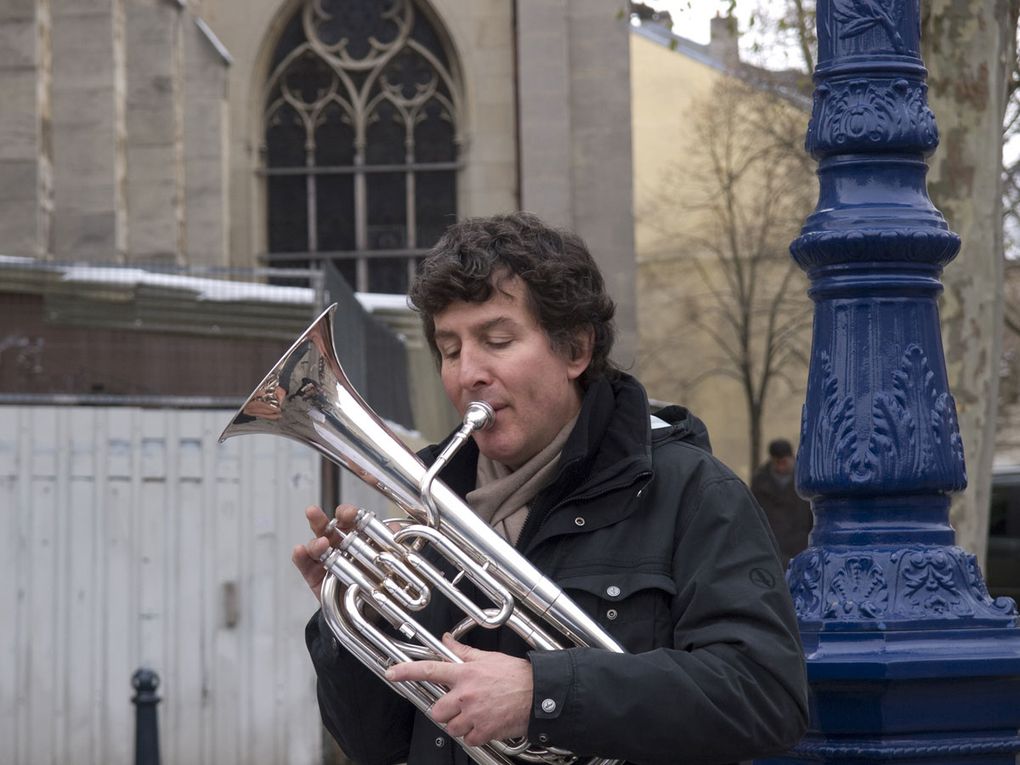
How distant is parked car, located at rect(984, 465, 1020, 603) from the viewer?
17.3 m

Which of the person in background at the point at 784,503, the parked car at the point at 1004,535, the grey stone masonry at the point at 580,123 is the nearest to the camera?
the person in background at the point at 784,503

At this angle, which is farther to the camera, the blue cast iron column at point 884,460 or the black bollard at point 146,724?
the black bollard at point 146,724

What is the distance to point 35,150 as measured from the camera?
687 inches

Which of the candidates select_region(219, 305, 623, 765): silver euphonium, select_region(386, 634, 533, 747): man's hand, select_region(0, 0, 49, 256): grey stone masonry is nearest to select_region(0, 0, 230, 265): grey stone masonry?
select_region(0, 0, 49, 256): grey stone masonry

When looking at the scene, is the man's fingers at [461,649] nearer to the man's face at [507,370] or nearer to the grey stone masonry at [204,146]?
the man's face at [507,370]

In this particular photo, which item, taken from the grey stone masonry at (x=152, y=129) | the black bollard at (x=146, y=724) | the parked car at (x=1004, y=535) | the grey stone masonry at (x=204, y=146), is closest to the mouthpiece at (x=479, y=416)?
the black bollard at (x=146, y=724)

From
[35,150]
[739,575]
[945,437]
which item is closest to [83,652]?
[945,437]

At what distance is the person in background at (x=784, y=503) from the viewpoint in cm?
1272

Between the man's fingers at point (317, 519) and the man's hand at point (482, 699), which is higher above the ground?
the man's fingers at point (317, 519)

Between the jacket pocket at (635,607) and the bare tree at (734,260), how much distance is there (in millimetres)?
30213

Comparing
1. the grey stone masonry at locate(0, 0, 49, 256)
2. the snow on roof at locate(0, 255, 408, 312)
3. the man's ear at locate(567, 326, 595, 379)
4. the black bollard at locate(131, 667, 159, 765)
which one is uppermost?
the grey stone masonry at locate(0, 0, 49, 256)

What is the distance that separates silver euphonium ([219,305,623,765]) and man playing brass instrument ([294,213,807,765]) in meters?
0.06

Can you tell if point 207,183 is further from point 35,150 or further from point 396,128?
point 35,150

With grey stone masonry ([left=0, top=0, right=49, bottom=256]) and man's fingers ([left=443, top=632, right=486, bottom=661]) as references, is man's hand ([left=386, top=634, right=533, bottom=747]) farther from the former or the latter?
grey stone masonry ([left=0, top=0, right=49, bottom=256])
